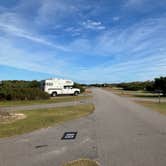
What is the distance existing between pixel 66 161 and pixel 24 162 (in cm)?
107

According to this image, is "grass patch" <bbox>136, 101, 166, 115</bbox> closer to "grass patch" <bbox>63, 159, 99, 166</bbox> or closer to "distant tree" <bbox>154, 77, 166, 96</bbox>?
"grass patch" <bbox>63, 159, 99, 166</bbox>

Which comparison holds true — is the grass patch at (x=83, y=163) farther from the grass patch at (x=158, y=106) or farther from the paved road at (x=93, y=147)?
the grass patch at (x=158, y=106)

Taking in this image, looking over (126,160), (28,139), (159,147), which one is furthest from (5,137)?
(159,147)

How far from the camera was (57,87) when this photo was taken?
123 ft

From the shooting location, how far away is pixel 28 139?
26.8 feet

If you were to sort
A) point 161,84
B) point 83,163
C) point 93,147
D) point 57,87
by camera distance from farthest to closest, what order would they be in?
1. point 57,87
2. point 161,84
3. point 93,147
4. point 83,163

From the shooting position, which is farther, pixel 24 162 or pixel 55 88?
pixel 55 88

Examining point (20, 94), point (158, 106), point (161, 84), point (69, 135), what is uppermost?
point (161, 84)

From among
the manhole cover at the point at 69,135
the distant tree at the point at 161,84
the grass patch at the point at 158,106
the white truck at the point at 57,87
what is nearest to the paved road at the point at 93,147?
the manhole cover at the point at 69,135

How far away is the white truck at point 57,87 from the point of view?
36781 mm

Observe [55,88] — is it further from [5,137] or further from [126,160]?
[126,160]

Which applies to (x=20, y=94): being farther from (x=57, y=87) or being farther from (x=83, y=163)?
(x=83, y=163)

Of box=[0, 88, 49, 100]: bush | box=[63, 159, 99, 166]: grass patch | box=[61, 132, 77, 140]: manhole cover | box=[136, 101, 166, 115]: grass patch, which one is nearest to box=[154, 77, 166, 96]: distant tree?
box=[136, 101, 166, 115]: grass patch

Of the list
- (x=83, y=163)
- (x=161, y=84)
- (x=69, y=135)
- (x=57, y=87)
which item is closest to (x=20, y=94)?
(x=57, y=87)
